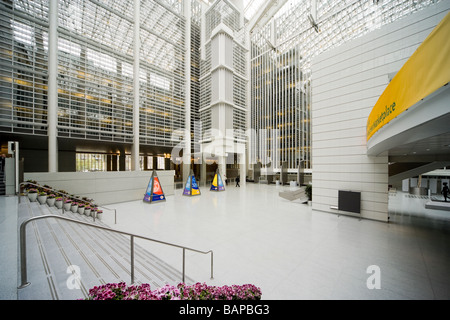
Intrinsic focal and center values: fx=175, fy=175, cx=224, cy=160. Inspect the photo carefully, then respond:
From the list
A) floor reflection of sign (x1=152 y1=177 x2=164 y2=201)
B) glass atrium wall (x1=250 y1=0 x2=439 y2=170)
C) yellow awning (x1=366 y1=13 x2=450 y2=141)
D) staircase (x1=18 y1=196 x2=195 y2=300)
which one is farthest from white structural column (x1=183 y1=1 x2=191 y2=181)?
yellow awning (x1=366 y1=13 x2=450 y2=141)

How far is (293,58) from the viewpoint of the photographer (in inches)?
1253

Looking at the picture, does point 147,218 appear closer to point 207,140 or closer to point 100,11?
point 207,140

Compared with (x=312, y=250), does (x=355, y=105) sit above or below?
above

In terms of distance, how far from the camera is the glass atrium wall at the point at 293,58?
743 inches

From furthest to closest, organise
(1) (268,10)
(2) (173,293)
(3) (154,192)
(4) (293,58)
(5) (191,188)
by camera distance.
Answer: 1. (4) (293,58)
2. (1) (268,10)
3. (5) (191,188)
4. (3) (154,192)
5. (2) (173,293)

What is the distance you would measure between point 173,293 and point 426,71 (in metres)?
4.43

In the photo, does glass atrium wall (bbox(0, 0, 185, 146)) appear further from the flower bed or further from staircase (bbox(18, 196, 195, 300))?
the flower bed

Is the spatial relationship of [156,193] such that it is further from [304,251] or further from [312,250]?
[312,250]

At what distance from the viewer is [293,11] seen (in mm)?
22328

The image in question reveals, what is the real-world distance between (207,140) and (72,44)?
52.9 ft

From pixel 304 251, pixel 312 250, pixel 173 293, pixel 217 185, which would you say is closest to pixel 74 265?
pixel 173 293

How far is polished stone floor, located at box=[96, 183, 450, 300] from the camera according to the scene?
3822 mm

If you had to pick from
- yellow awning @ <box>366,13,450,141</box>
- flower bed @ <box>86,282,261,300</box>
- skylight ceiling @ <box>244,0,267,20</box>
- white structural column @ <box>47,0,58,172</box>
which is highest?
skylight ceiling @ <box>244,0,267,20</box>

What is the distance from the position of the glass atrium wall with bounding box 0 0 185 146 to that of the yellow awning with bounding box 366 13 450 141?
1967 centimetres
